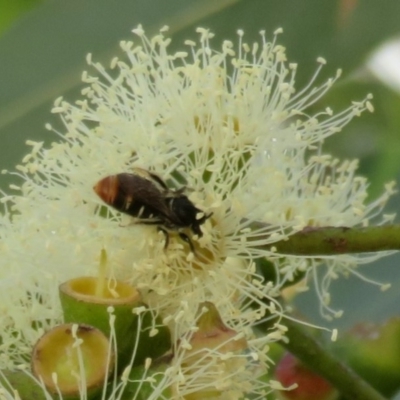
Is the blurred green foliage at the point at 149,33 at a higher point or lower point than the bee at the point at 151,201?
higher

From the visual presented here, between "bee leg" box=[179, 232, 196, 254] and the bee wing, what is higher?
the bee wing

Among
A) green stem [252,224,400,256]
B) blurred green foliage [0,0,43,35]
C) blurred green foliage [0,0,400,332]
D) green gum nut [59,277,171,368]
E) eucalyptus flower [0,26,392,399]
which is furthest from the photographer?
blurred green foliage [0,0,43,35]

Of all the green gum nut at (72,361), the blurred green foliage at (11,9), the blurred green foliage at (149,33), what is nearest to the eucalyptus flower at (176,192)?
the green gum nut at (72,361)

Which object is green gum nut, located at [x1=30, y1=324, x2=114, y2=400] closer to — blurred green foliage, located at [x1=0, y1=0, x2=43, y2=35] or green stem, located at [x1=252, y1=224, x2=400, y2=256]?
green stem, located at [x1=252, y1=224, x2=400, y2=256]

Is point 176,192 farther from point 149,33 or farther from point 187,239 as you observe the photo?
point 149,33

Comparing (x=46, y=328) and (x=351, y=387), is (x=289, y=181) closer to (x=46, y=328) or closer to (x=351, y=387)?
(x=351, y=387)

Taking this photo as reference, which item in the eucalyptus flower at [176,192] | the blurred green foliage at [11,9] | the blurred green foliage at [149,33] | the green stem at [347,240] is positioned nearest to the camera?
the green stem at [347,240]

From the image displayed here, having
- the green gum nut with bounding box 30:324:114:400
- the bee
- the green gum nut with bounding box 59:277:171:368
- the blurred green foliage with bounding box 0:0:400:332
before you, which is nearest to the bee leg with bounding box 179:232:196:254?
the bee

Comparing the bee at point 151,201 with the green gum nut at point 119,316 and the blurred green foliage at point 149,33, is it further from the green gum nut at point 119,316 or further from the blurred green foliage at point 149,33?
the blurred green foliage at point 149,33
